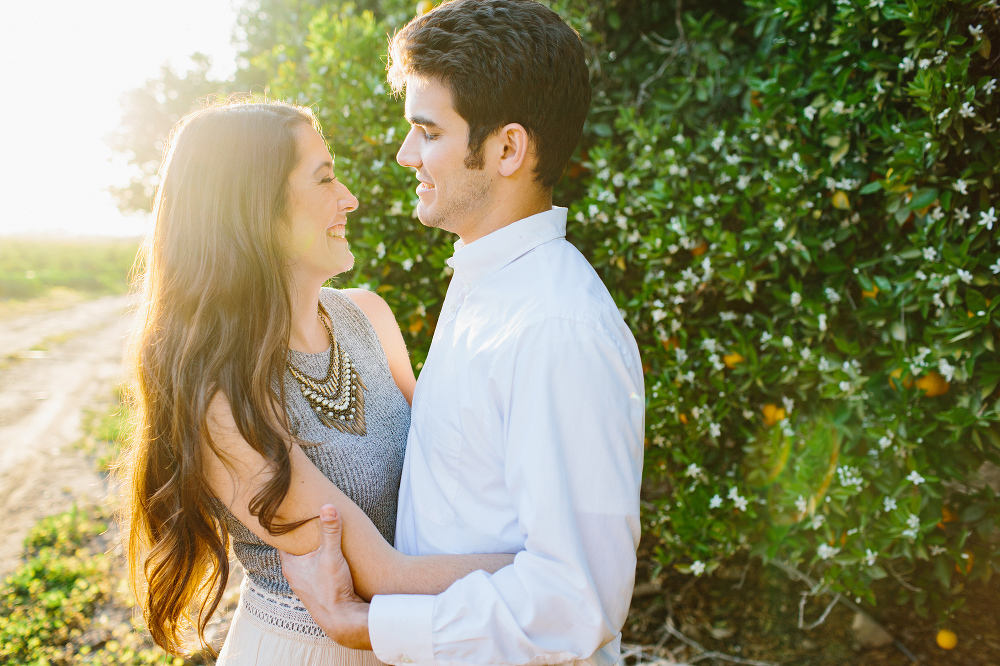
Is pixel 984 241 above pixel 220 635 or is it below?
above

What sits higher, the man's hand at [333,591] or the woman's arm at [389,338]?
the woman's arm at [389,338]

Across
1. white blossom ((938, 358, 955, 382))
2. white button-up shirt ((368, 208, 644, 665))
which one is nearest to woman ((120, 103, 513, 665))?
white button-up shirt ((368, 208, 644, 665))

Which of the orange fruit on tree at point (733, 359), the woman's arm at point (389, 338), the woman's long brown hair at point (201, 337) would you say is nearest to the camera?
the woman's long brown hair at point (201, 337)

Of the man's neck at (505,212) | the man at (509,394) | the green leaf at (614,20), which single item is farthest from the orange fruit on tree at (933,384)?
the green leaf at (614,20)

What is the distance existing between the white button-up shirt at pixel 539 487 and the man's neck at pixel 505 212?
11.0 inches

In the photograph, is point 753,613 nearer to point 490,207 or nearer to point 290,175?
point 490,207

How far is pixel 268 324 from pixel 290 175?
0.48 m

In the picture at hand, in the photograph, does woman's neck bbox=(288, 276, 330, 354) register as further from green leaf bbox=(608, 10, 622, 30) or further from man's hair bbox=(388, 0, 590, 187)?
green leaf bbox=(608, 10, 622, 30)

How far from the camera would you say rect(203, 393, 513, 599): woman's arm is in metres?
1.42

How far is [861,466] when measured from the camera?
2395 millimetres

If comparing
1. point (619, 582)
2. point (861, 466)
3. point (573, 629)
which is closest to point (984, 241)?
point (861, 466)

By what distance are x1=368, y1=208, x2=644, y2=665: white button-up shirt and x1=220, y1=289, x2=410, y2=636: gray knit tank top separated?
383mm

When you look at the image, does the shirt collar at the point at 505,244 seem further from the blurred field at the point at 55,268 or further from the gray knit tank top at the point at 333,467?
the blurred field at the point at 55,268

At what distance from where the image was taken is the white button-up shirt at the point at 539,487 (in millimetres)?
1183
